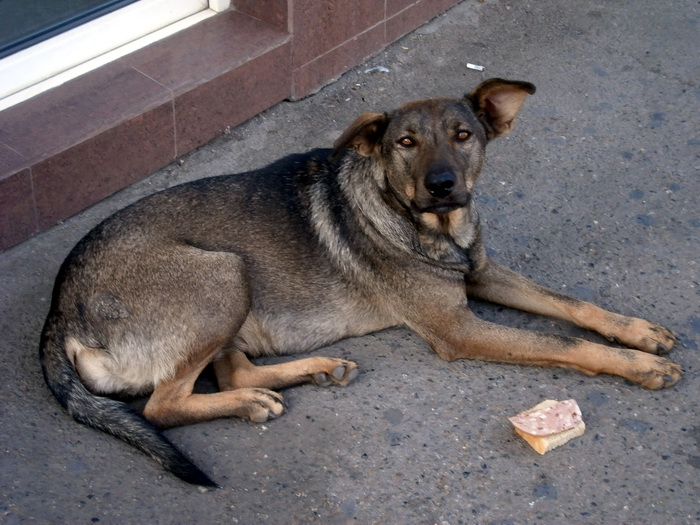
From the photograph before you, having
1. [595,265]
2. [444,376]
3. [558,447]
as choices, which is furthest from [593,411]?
[595,265]

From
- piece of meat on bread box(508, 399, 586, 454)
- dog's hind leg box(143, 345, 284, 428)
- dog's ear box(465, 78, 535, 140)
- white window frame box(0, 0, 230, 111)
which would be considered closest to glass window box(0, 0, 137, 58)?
white window frame box(0, 0, 230, 111)

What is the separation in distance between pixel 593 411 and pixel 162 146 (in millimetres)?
3023

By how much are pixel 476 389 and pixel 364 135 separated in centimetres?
133

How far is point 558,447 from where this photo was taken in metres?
4.29

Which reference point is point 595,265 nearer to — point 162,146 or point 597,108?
point 597,108

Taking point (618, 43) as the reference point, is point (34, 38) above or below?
above

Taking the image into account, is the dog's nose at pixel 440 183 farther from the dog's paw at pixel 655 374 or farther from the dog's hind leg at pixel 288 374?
the dog's paw at pixel 655 374

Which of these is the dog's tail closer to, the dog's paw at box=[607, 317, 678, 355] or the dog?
the dog

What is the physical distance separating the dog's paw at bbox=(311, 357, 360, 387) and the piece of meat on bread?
793 mm

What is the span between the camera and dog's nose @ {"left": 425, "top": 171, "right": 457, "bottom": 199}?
433cm

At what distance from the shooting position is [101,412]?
4.17m

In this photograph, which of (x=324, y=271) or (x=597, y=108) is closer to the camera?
(x=324, y=271)

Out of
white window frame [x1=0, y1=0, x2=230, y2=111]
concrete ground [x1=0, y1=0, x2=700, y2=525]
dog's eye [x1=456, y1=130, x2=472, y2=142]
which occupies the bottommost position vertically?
concrete ground [x1=0, y1=0, x2=700, y2=525]

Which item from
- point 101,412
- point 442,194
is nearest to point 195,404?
point 101,412
